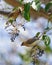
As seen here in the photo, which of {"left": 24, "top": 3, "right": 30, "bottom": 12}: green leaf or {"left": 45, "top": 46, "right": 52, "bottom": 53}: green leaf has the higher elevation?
{"left": 24, "top": 3, "right": 30, "bottom": 12}: green leaf

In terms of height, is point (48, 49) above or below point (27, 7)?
below

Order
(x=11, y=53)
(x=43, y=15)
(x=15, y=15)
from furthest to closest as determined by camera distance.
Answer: (x=11, y=53) < (x=43, y=15) < (x=15, y=15)

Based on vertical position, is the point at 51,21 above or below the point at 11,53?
above

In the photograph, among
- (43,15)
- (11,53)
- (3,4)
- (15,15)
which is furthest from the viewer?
(11,53)

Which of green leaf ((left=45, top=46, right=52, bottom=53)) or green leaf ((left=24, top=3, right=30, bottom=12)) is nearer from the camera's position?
green leaf ((left=24, top=3, right=30, bottom=12))

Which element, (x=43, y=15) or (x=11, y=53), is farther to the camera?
(x=11, y=53)

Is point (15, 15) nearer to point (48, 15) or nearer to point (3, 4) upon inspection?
point (48, 15)

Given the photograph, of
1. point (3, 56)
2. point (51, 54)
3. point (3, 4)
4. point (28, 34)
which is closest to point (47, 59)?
point (51, 54)

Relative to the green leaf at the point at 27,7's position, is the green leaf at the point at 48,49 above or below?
below

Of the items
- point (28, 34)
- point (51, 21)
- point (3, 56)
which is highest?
point (51, 21)

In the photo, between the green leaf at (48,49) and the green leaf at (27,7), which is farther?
the green leaf at (48,49)

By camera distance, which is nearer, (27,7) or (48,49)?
(27,7)
